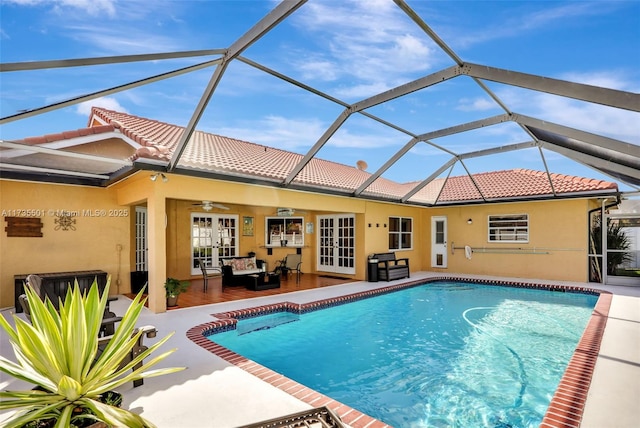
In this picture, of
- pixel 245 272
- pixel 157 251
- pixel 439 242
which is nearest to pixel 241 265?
pixel 245 272

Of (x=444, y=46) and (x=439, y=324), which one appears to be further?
(x=439, y=324)

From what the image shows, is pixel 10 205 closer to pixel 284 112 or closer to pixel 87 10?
pixel 87 10

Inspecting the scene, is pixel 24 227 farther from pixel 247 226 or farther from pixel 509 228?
pixel 509 228

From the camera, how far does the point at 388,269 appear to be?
12.6 m

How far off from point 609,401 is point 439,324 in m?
3.98

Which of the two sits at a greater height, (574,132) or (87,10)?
(87,10)

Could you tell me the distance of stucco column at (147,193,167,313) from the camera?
7.33m

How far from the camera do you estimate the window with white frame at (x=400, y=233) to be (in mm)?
14391

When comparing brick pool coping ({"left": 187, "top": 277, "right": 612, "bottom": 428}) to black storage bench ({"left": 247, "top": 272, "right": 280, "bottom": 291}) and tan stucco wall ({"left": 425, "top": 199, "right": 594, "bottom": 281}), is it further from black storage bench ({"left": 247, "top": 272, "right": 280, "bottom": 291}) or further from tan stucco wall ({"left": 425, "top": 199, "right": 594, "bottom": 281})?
tan stucco wall ({"left": 425, "top": 199, "right": 594, "bottom": 281})

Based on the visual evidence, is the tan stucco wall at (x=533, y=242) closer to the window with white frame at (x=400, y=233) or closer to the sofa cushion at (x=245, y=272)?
the window with white frame at (x=400, y=233)

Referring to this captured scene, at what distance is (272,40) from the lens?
16.5 feet

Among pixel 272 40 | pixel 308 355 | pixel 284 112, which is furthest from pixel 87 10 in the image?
pixel 308 355

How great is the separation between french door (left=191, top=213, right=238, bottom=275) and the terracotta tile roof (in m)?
2.91

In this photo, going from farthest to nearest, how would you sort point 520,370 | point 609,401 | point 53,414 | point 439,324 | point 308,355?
point 439,324
point 308,355
point 520,370
point 609,401
point 53,414
